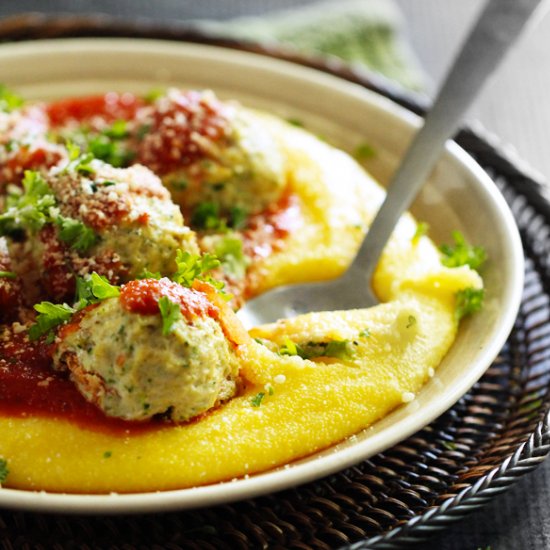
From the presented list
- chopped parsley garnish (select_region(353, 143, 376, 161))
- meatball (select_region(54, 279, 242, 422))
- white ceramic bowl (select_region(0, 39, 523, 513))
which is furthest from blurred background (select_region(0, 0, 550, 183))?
meatball (select_region(54, 279, 242, 422))

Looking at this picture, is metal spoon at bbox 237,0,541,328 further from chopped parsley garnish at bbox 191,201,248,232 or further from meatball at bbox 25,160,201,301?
meatball at bbox 25,160,201,301

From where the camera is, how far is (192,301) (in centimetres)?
375

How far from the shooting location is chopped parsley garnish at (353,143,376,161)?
19.7 feet

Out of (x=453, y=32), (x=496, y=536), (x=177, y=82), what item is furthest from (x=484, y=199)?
(x=453, y=32)

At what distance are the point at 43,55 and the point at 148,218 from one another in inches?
117

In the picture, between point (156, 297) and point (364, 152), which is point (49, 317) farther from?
point (364, 152)

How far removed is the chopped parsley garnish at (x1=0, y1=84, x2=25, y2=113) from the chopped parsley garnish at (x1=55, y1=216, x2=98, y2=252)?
184 centimetres

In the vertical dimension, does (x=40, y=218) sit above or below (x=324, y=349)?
below

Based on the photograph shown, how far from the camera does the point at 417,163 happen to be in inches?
195

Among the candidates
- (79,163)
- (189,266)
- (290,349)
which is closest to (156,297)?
(189,266)

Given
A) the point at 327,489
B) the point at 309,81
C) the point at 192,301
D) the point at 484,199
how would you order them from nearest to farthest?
the point at 192,301 → the point at 327,489 → the point at 484,199 → the point at 309,81

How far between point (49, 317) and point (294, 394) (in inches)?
50.0

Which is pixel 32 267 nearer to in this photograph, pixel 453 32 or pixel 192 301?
pixel 192 301

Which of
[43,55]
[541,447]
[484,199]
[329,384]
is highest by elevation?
[484,199]
